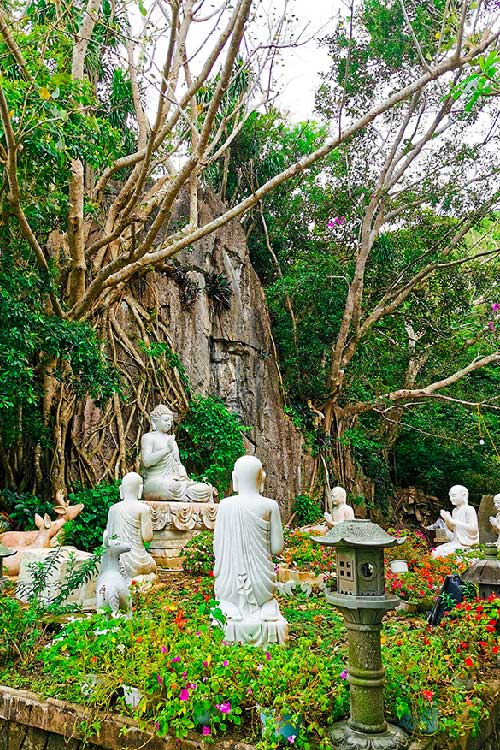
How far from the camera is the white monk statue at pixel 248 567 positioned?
13.2 feet

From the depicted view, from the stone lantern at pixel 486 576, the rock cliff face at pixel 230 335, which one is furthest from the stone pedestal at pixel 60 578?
the rock cliff face at pixel 230 335

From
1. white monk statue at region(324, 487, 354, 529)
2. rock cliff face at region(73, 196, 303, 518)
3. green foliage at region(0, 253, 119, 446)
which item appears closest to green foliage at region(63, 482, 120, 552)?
green foliage at region(0, 253, 119, 446)

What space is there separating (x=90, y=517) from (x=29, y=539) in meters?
1.64

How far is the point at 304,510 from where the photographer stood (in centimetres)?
1221

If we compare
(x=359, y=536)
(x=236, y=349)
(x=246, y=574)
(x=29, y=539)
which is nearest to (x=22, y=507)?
(x=29, y=539)

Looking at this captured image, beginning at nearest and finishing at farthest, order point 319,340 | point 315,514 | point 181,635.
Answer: point 181,635 < point 315,514 < point 319,340

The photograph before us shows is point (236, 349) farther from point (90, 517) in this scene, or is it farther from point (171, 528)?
point (171, 528)

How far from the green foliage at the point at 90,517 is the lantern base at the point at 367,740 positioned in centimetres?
562

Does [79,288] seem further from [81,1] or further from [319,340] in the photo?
[319,340]

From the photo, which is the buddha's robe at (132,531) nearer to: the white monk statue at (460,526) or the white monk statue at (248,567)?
the white monk statue at (248,567)

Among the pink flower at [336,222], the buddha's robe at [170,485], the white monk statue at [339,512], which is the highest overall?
the pink flower at [336,222]

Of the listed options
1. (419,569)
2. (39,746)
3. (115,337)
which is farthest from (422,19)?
(39,746)

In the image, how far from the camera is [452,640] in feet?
12.7

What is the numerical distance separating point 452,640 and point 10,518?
5676mm
